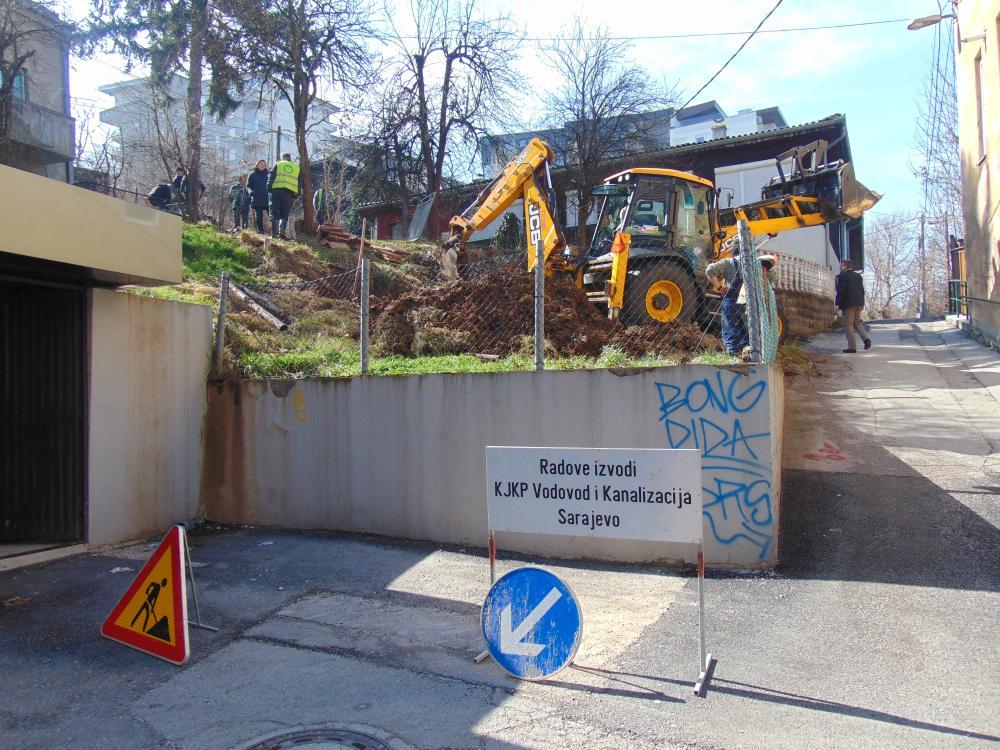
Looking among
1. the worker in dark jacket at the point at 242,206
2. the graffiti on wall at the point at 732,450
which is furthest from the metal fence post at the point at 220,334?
the worker in dark jacket at the point at 242,206

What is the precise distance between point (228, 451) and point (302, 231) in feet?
32.6

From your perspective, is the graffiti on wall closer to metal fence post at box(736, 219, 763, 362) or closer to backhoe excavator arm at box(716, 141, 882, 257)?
metal fence post at box(736, 219, 763, 362)

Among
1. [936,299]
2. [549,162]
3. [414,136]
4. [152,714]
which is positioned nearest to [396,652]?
[152,714]

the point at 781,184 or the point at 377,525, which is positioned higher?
the point at 781,184

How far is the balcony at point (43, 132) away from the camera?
1992cm

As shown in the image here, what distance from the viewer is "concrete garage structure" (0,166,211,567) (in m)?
7.20

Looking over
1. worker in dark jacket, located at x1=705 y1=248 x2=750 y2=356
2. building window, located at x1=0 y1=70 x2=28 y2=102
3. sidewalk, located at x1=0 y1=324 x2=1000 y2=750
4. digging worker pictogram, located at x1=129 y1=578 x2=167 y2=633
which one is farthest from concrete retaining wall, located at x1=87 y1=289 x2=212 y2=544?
building window, located at x1=0 y1=70 x2=28 y2=102

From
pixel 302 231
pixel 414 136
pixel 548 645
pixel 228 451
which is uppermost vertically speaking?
pixel 414 136

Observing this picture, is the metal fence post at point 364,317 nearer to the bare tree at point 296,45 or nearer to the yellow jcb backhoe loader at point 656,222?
the yellow jcb backhoe loader at point 656,222

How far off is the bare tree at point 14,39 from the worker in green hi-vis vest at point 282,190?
6378 mm

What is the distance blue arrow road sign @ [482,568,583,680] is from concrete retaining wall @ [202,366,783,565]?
7.82 feet

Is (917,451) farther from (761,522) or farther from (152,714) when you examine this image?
(152,714)

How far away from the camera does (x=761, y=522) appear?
585 centimetres

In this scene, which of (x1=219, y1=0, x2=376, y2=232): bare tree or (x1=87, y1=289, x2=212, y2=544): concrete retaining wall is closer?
(x1=87, y1=289, x2=212, y2=544): concrete retaining wall
